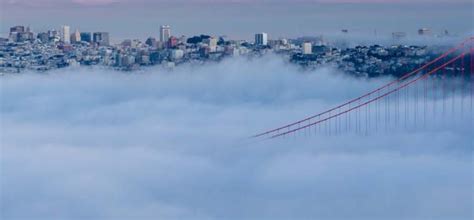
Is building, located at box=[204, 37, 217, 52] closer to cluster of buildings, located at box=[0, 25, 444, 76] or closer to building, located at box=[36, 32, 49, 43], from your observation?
cluster of buildings, located at box=[0, 25, 444, 76]

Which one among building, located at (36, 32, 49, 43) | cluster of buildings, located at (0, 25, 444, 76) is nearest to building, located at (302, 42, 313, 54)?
cluster of buildings, located at (0, 25, 444, 76)

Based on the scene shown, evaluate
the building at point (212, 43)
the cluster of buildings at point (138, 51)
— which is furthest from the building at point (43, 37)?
the building at point (212, 43)

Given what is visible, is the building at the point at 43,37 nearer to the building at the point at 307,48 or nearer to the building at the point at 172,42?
the building at the point at 172,42

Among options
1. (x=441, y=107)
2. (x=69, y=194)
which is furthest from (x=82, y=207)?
(x=441, y=107)

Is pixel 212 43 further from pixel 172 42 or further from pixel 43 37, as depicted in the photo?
pixel 43 37

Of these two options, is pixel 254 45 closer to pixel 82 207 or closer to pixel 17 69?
pixel 17 69

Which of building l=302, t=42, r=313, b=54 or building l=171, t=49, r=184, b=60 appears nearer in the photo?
building l=302, t=42, r=313, b=54

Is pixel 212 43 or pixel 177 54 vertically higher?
Answer: pixel 212 43

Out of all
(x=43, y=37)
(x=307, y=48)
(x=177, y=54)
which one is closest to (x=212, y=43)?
(x=177, y=54)
